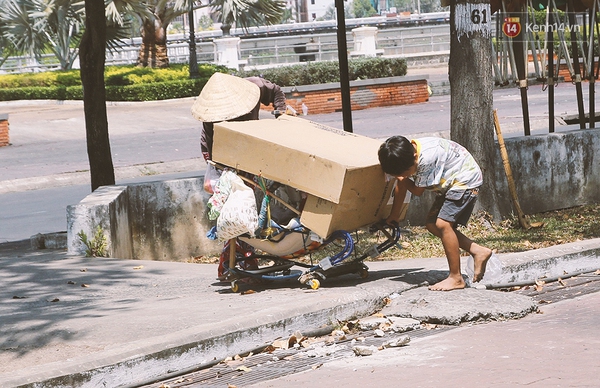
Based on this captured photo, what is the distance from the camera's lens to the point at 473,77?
925 centimetres

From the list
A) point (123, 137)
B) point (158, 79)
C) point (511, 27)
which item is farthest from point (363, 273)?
point (158, 79)

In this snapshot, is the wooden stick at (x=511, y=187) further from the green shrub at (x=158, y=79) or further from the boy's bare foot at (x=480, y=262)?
the green shrub at (x=158, y=79)

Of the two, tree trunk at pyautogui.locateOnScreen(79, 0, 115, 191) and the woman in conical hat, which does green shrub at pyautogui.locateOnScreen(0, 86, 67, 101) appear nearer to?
tree trunk at pyautogui.locateOnScreen(79, 0, 115, 191)

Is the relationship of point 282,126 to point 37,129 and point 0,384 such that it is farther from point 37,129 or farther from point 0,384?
point 37,129

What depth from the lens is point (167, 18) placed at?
1340 inches

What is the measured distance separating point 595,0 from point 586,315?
6.27 metres

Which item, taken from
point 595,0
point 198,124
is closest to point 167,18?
point 198,124

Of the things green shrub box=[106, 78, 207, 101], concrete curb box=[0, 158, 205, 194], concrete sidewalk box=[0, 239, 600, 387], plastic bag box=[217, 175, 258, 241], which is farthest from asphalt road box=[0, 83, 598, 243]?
plastic bag box=[217, 175, 258, 241]

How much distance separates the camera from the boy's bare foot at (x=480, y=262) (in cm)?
675

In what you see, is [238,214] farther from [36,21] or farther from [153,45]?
[36,21]

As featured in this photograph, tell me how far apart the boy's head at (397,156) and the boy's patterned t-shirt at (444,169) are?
0.16 metres

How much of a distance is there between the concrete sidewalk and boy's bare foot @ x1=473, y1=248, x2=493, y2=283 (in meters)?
0.26

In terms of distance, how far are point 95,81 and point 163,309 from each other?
432cm

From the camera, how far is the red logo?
11.0m
